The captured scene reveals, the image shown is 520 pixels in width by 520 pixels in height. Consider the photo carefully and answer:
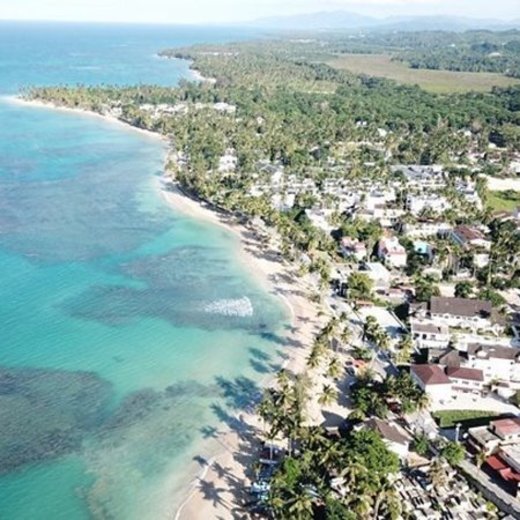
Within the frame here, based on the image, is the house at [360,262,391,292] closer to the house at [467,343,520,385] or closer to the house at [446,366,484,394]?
the house at [467,343,520,385]

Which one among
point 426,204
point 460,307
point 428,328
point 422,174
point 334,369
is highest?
point 334,369

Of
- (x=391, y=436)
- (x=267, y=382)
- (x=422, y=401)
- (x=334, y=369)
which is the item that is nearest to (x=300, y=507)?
(x=391, y=436)

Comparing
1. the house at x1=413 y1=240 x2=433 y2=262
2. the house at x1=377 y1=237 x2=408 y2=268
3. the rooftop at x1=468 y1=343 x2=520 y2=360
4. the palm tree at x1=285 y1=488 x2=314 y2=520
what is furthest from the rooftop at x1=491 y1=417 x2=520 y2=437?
the house at x1=413 y1=240 x2=433 y2=262

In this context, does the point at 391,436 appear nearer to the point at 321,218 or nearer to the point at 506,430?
the point at 506,430

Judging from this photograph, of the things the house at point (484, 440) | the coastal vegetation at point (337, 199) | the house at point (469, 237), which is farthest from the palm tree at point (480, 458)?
the house at point (469, 237)

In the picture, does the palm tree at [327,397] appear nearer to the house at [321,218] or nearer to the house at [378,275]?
the house at [378,275]

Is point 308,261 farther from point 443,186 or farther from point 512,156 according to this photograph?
point 512,156
